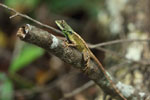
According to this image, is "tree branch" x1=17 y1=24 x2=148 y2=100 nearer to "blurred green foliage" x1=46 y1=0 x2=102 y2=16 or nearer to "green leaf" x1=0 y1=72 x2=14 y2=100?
"green leaf" x1=0 y1=72 x2=14 y2=100

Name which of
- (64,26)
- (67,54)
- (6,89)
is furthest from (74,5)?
(67,54)

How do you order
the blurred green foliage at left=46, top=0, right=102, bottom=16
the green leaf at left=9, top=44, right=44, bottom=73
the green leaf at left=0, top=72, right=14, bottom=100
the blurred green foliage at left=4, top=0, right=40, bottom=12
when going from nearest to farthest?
1. the green leaf at left=0, top=72, right=14, bottom=100
2. the green leaf at left=9, top=44, right=44, bottom=73
3. the blurred green foliage at left=4, top=0, right=40, bottom=12
4. the blurred green foliage at left=46, top=0, right=102, bottom=16

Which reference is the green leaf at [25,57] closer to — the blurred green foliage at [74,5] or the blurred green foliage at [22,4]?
the blurred green foliage at [22,4]

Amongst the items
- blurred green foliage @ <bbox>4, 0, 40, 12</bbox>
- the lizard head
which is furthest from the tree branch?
blurred green foliage @ <bbox>4, 0, 40, 12</bbox>

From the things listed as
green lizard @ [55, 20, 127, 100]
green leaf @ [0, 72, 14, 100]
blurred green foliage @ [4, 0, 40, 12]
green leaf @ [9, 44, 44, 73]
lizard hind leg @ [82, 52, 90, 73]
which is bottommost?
green leaf @ [0, 72, 14, 100]

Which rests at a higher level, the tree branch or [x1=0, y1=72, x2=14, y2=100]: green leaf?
the tree branch

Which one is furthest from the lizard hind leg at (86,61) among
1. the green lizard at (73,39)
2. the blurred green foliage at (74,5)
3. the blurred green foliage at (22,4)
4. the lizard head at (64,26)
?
the blurred green foliage at (74,5)

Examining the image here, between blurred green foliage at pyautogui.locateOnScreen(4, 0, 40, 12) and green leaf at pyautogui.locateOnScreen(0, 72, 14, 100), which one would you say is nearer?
green leaf at pyautogui.locateOnScreen(0, 72, 14, 100)
